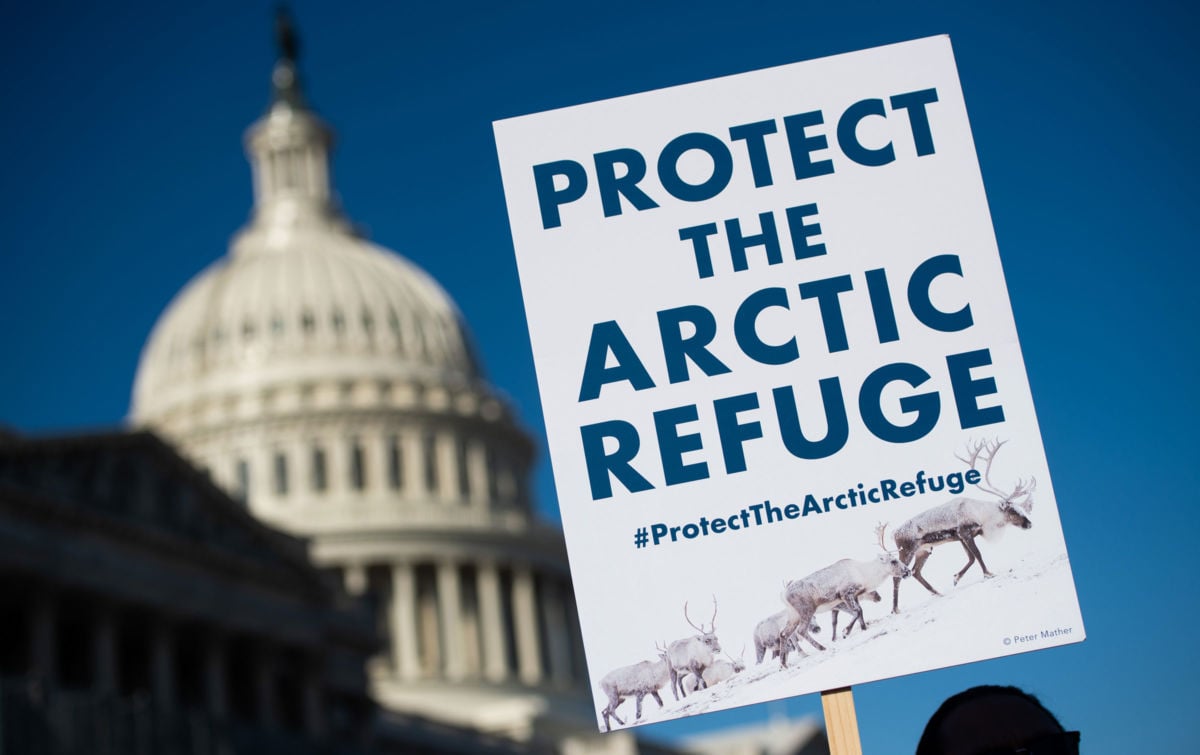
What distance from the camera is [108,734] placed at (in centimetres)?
4422

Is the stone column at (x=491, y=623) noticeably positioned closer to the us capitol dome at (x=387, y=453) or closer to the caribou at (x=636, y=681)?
the us capitol dome at (x=387, y=453)

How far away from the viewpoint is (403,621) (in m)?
101

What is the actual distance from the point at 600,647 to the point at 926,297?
2116 mm

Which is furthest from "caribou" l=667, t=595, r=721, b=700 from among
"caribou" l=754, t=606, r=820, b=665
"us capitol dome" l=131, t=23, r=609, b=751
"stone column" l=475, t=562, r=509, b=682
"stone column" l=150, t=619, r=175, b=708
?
"stone column" l=475, t=562, r=509, b=682

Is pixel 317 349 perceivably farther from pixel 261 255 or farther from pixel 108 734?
pixel 108 734

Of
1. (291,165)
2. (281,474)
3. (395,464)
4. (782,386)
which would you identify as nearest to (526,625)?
(395,464)

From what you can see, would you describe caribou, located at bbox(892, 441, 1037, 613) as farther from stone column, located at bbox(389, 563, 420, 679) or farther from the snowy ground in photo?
stone column, located at bbox(389, 563, 420, 679)

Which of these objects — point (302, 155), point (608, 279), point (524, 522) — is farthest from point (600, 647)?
point (302, 155)

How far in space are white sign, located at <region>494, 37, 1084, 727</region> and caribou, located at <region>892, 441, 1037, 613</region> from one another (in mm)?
10

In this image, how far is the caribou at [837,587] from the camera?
25.4 feet

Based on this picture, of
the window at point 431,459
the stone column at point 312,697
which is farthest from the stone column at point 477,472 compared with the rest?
the stone column at point 312,697

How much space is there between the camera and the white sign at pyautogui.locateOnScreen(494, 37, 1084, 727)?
7.76 meters

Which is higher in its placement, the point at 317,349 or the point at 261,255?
the point at 261,255

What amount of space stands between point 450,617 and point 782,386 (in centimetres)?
9544
